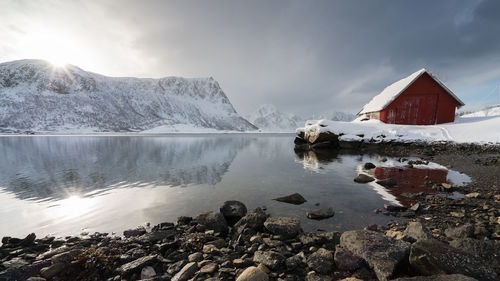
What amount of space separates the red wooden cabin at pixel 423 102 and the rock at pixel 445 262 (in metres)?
33.7

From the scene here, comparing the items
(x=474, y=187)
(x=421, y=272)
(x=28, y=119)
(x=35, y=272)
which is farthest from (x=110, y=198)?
(x=28, y=119)

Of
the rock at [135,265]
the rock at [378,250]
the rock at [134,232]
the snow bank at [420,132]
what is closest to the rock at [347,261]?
the rock at [378,250]

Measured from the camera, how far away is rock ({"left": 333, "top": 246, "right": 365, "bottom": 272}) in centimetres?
395

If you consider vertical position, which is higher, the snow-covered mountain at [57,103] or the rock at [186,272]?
the snow-covered mountain at [57,103]

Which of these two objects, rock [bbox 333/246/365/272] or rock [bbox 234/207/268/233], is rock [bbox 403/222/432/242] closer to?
rock [bbox 333/246/365/272]

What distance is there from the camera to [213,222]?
21.9 feet

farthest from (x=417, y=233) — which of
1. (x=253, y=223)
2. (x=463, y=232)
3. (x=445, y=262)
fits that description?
(x=253, y=223)

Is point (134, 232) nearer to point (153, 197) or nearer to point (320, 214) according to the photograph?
point (153, 197)

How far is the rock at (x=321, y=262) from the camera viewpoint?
3982 mm

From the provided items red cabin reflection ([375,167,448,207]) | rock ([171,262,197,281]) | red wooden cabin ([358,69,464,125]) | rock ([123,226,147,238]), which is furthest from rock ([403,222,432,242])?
red wooden cabin ([358,69,464,125])

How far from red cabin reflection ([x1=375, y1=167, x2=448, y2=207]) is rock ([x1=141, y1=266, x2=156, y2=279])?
972 cm

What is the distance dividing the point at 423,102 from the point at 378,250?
37.9 metres

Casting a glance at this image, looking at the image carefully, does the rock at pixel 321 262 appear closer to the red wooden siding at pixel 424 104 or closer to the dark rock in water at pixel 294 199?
the dark rock in water at pixel 294 199

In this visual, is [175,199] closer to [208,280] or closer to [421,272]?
[208,280]
